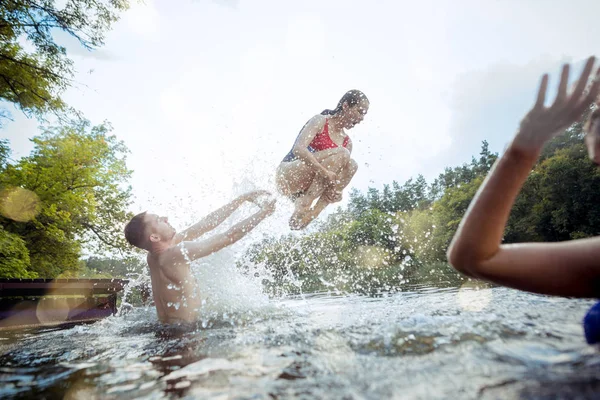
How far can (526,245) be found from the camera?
56.8 inches

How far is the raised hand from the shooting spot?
3.70 ft

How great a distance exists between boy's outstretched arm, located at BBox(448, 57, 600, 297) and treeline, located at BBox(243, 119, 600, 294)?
247 inches

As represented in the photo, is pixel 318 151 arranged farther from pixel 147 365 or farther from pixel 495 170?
pixel 495 170

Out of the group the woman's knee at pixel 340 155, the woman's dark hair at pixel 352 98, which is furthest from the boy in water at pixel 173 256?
the woman's dark hair at pixel 352 98

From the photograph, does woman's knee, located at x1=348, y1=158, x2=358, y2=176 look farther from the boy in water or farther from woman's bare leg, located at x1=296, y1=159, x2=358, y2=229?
the boy in water

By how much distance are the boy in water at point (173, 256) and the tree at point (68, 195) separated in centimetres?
896

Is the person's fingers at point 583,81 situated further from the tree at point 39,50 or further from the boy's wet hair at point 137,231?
the tree at point 39,50

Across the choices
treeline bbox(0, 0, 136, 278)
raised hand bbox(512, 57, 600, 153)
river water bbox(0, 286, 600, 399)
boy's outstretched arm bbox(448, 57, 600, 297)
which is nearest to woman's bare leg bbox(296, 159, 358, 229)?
river water bbox(0, 286, 600, 399)

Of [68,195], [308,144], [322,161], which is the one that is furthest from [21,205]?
[322,161]

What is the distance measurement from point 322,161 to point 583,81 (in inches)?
164

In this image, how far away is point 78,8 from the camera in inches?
361

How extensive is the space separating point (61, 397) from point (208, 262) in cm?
483

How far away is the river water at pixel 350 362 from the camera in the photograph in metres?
1.33

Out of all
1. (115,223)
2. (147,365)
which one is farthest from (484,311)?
(115,223)
